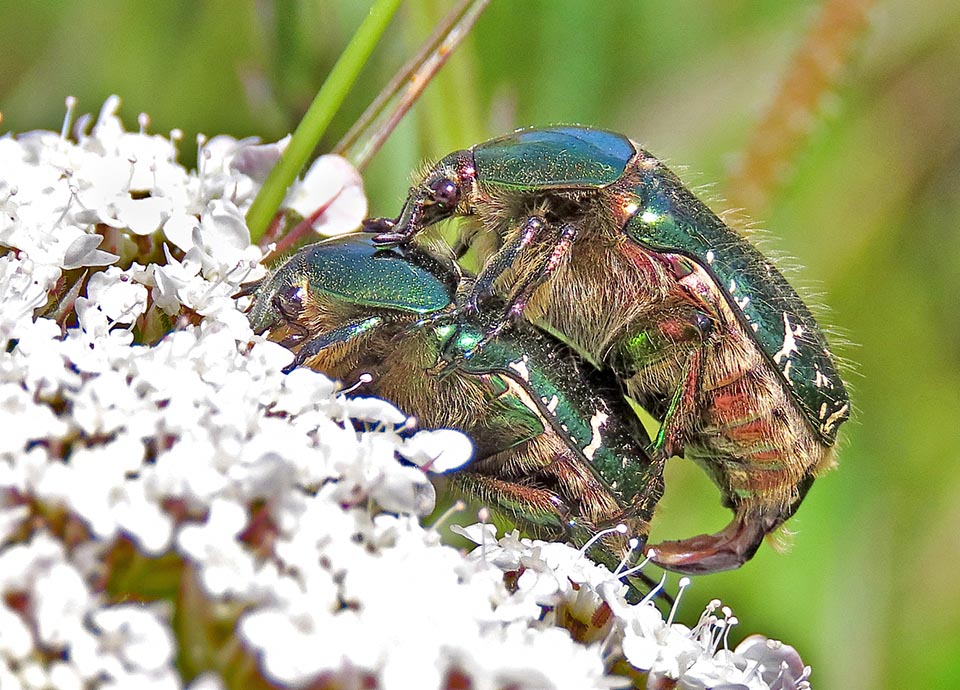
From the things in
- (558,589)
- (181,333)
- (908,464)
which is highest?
(181,333)

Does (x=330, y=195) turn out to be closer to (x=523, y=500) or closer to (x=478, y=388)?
(x=478, y=388)

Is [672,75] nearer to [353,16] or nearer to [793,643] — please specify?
[353,16]

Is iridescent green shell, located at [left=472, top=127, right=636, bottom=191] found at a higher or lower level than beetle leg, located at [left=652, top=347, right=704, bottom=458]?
higher

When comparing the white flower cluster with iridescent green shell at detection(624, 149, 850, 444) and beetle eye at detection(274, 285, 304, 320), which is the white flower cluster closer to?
beetle eye at detection(274, 285, 304, 320)

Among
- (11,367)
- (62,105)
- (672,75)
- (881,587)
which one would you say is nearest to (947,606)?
(881,587)

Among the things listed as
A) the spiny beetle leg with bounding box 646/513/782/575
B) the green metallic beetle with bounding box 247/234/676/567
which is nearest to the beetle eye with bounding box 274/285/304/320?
the green metallic beetle with bounding box 247/234/676/567

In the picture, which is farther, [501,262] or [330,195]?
[330,195]

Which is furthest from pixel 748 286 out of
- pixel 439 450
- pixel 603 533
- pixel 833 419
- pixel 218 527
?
pixel 218 527
